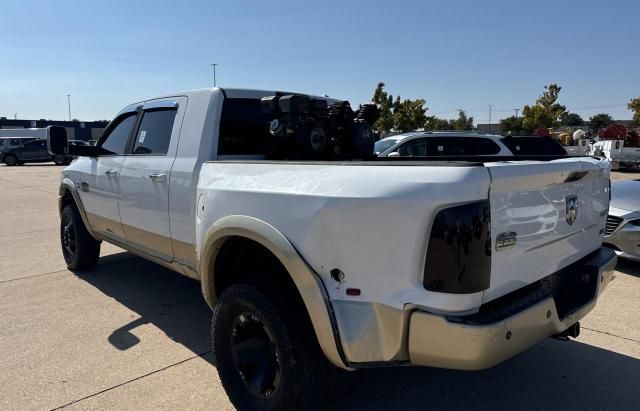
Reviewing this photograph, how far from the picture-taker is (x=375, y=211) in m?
2.03

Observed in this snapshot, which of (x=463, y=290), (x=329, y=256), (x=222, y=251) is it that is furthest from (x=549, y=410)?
(x=222, y=251)

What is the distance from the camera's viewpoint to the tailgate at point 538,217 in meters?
2.04

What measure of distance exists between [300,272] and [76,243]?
13.3ft

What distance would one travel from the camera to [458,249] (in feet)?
6.27

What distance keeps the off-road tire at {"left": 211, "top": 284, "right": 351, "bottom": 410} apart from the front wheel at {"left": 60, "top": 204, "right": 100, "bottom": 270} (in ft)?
11.1

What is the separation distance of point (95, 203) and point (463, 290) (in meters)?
3.92

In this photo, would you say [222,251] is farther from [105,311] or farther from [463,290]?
[105,311]

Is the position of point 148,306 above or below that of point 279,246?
below

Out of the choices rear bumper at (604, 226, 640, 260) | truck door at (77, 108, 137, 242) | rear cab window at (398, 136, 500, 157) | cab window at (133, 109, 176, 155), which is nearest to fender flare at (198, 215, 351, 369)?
cab window at (133, 109, 176, 155)

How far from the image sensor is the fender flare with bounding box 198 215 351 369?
2188mm

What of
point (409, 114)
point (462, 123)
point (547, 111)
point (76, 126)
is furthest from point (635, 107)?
point (76, 126)

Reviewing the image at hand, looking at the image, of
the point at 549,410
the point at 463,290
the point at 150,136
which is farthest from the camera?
the point at 150,136

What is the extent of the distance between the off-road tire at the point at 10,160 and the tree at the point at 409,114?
31.9m

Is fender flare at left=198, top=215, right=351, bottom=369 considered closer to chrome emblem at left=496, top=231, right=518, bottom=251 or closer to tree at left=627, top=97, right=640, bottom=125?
chrome emblem at left=496, top=231, right=518, bottom=251
